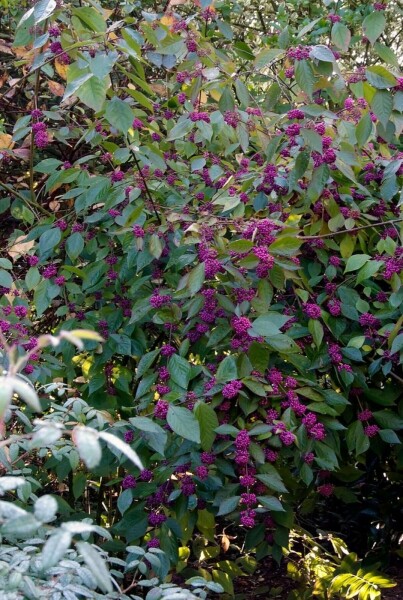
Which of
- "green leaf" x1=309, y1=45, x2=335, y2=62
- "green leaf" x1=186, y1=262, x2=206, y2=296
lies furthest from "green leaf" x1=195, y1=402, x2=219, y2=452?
"green leaf" x1=309, y1=45, x2=335, y2=62

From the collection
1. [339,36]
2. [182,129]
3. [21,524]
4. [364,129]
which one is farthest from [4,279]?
[21,524]

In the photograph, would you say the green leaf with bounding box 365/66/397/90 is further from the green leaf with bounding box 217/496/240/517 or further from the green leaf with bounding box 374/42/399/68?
the green leaf with bounding box 217/496/240/517

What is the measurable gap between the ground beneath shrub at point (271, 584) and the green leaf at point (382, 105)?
199 centimetres

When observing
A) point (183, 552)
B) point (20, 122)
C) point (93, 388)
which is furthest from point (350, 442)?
point (20, 122)

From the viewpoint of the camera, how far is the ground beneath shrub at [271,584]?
340 centimetres

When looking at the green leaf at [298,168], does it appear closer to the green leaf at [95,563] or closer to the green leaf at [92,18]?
the green leaf at [92,18]

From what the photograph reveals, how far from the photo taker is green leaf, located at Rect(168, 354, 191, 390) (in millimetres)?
2275

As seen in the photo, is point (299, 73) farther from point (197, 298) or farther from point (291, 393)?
point (291, 393)

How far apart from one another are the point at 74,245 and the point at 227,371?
0.85 metres

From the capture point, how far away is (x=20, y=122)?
109 inches

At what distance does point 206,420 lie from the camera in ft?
6.91

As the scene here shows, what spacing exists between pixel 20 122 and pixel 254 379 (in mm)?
1250

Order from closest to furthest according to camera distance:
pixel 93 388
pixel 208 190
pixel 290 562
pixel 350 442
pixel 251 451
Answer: pixel 251 451, pixel 350 442, pixel 93 388, pixel 208 190, pixel 290 562

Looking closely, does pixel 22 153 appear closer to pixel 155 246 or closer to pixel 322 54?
pixel 155 246
